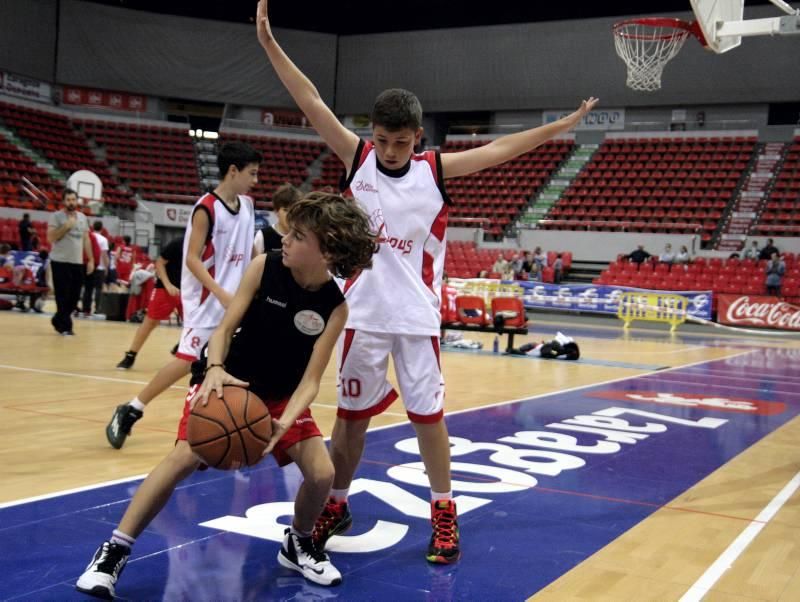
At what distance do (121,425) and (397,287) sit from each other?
2.24 metres

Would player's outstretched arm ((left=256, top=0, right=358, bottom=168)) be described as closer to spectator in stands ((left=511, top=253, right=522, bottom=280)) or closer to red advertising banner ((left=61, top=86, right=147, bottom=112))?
spectator in stands ((left=511, top=253, right=522, bottom=280))

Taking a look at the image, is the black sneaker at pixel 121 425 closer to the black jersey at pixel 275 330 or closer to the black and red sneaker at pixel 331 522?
the black and red sneaker at pixel 331 522

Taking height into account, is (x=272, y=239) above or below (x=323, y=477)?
above

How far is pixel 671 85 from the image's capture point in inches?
1107

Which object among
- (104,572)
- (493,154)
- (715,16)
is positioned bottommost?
(104,572)

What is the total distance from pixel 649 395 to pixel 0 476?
19.9 feet

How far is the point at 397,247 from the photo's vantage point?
3.16 metres

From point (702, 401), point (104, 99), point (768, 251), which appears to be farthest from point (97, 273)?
point (104, 99)

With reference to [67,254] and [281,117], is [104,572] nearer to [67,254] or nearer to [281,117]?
[67,254]

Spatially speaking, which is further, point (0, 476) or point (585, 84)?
point (585, 84)

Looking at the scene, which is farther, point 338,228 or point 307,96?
point 307,96

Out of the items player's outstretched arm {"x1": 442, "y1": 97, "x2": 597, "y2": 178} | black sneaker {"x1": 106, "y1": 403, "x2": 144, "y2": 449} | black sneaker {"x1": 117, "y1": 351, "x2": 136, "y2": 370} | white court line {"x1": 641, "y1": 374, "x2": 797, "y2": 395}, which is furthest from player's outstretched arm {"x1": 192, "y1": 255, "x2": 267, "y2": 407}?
white court line {"x1": 641, "y1": 374, "x2": 797, "y2": 395}

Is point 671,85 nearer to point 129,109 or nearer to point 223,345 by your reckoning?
point 129,109

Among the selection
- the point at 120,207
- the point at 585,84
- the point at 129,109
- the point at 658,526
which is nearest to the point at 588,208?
the point at 585,84
